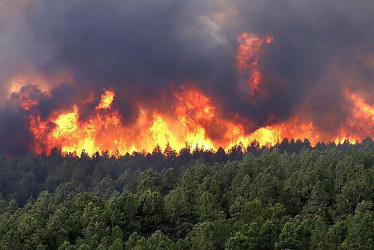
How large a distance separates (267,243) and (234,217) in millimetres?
21586

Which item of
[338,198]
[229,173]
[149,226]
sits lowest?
[149,226]

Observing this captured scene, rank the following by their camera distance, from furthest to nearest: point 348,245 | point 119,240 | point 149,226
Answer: point 149,226
point 119,240
point 348,245

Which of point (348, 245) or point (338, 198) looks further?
point (338, 198)

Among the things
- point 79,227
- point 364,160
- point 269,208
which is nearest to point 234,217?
point 269,208

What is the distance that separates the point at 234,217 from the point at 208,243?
23.8 meters

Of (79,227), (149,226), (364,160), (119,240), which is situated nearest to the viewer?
(119,240)

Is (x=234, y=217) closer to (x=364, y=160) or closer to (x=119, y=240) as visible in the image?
(x=119, y=240)

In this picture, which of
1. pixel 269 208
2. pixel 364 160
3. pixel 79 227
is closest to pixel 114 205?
pixel 79 227

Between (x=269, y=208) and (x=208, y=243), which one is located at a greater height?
(x=269, y=208)

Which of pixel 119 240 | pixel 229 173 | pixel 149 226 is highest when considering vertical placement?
pixel 229 173

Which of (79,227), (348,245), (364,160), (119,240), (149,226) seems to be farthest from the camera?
(364,160)

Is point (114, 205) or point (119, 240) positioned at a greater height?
point (114, 205)

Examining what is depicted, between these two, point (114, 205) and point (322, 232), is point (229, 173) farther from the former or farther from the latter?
point (322, 232)

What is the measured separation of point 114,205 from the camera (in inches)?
4756
